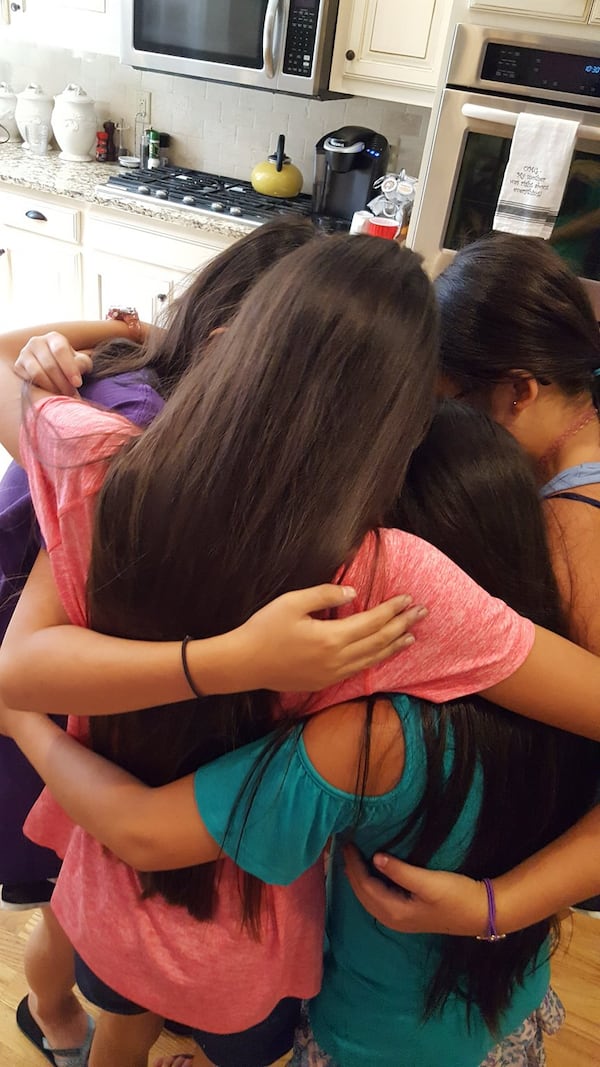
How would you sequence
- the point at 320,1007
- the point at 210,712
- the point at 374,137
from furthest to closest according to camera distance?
1. the point at 374,137
2. the point at 320,1007
3. the point at 210,712

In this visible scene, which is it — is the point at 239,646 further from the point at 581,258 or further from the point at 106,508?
the point at 581,258

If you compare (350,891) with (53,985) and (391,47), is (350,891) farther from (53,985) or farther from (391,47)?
(391,47)

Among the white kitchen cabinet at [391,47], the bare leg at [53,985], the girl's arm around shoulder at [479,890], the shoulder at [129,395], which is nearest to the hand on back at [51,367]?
the shoulder at [129,395]

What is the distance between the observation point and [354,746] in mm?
671

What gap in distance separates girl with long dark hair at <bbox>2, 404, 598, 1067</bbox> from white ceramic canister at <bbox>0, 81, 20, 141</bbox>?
348cm

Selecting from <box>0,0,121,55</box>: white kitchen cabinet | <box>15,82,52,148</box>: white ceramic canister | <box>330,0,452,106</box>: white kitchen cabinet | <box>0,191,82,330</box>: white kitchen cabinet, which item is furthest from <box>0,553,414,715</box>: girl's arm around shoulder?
<box>15,82,52,148</box>: white ceramic canister

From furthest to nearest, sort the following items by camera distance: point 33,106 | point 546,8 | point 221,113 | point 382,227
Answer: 1. point 33,106
2. point 221,113
3. point 382,227
4. point 546,8

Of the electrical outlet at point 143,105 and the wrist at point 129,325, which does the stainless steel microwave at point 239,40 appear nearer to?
the electrical outlet at point 143,105

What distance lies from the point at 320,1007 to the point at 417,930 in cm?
23

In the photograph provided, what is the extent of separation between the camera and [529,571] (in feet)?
2.46

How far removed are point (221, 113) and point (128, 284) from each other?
0.91 metres

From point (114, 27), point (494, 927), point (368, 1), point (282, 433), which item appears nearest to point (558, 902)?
point (494, 927)

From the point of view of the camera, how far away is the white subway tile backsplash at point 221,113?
2.94 meters

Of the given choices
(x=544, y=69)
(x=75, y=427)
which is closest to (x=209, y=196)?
(x=544, y=69)
